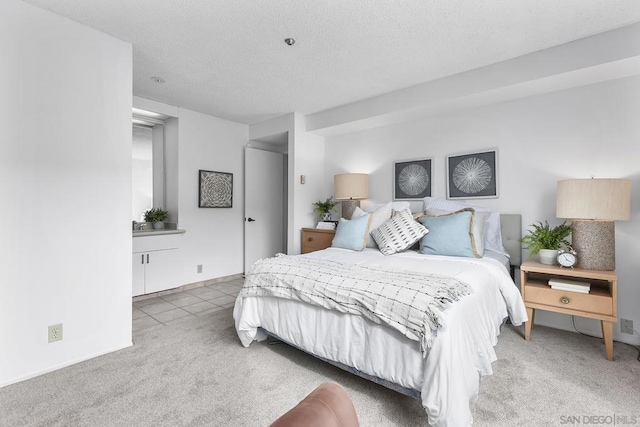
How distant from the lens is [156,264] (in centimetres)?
387

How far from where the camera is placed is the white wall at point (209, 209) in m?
4.22

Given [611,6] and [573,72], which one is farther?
[573,72]

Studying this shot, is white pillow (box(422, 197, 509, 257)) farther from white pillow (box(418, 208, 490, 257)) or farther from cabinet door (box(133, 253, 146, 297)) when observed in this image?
cabinet door (box(133, 253, 146, 297))

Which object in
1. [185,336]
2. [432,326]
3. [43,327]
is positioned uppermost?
[432,326]

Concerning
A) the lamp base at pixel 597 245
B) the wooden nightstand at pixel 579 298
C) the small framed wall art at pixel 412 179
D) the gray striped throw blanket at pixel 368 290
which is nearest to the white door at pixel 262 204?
the small framed wall art at pixel 412 179

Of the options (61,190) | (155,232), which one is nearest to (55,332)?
(61,190)

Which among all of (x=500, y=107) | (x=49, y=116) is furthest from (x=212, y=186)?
(x=500, y=107)

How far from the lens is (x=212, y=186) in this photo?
450 centimetres

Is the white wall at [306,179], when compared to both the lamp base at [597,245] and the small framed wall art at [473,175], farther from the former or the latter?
the lamp base at [597,245]

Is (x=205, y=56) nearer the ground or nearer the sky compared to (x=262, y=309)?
nearer the sky

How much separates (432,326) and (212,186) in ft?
12.5

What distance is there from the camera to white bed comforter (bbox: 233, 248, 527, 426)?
1.43 metres

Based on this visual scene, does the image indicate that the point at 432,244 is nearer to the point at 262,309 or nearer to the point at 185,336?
the point at 262,309

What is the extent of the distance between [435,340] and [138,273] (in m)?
3.53
